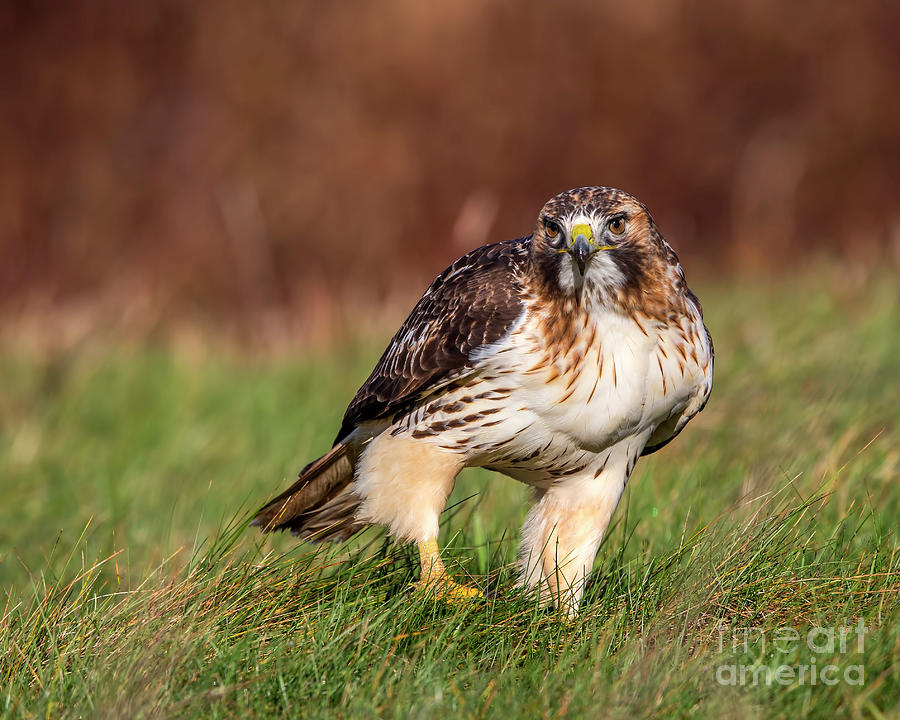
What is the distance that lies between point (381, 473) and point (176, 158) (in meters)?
12.4

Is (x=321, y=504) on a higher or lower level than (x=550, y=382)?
lower

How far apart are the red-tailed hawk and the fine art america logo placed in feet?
2.03

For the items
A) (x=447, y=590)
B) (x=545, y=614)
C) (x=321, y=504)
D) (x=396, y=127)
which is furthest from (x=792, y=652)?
(x=396, y=127)

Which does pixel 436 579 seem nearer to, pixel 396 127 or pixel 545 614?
pixel 545 614

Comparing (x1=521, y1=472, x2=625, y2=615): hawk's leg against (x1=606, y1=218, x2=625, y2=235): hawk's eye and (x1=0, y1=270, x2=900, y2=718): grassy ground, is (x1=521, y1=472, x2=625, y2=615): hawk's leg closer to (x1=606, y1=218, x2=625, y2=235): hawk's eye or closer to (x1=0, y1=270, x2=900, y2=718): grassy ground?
(x1=0, y1=270, x2=900, y2=718): grassy ground

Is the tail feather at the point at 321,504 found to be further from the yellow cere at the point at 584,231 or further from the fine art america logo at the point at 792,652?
the fine art america logo at the point at 792,652

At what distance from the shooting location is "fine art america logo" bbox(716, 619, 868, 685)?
3.22 metres

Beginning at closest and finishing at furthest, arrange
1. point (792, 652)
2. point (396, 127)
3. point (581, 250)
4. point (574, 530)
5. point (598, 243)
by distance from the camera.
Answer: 1. point (792, 652)
2. point (581, 250)
3. point (598, 243)
4. point (574, 530)
5. point (396, 127)

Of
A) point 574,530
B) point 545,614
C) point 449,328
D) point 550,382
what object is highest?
point 449,328

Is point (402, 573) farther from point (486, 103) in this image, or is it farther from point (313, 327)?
point (486, 103)

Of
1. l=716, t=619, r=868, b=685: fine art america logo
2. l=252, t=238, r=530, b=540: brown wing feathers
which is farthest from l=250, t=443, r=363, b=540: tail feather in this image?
l=716, t=619, r=868, b=685: fine art america logo

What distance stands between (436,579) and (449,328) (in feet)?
2.74

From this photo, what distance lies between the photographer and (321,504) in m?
4.82

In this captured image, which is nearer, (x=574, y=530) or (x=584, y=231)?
(x=584, y=231)
